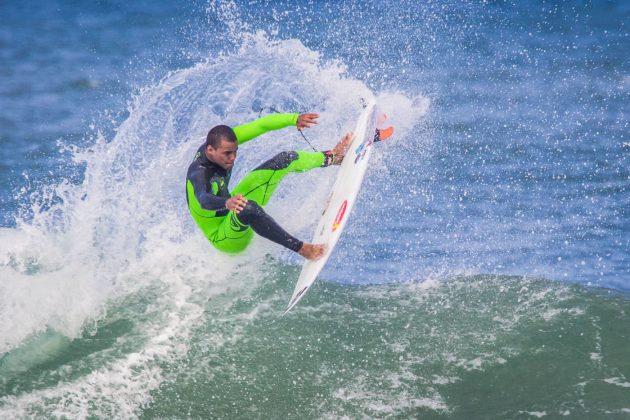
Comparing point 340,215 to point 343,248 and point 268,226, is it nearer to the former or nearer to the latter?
point 268,226

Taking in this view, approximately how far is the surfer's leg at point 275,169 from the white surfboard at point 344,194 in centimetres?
32

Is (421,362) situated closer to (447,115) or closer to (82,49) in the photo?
(447,115)

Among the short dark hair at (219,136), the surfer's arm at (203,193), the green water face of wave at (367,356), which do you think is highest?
the short dark hair at (219,136)

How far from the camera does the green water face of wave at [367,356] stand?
20.7ft

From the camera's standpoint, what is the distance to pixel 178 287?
8023 millimetres

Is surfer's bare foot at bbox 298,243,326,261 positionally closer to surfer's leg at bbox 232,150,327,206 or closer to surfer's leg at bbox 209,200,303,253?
surfer's leg at bbox 209,200,303,253

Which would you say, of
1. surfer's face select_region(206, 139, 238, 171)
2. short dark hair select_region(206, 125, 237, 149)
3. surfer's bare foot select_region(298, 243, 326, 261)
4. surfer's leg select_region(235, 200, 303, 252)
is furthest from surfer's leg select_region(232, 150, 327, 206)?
surfer's bare foot select_region(298, 243, 326, 261)

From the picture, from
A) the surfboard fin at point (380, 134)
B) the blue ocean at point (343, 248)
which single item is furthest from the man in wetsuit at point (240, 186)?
the blue ocean at point (343, 248)

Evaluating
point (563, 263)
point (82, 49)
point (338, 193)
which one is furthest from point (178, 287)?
point (82, 49)

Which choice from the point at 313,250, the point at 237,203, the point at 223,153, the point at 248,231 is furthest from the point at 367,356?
the point at 223,153

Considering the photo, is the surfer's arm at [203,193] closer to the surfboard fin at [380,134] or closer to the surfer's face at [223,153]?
the surfer's face at [223,153]

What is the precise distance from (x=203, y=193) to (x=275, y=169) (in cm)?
91

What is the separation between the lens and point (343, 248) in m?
9.79

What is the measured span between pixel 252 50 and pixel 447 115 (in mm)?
4792
